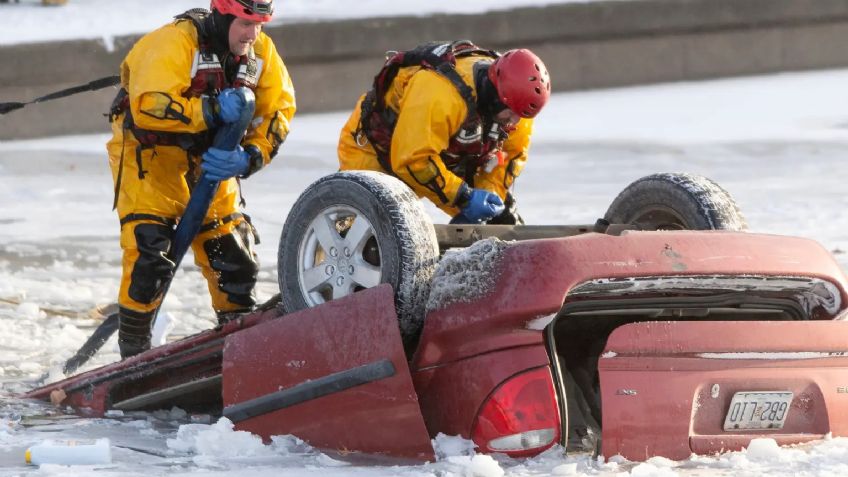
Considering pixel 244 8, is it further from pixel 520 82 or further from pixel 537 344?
pixel 537 344

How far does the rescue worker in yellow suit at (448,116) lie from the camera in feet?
19.0

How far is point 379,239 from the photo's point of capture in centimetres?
442

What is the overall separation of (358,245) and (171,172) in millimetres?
1736

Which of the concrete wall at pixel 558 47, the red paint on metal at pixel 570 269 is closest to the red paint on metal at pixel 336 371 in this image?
the red paint on metal at pixel 570 269

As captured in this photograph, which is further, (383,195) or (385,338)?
(383,195)

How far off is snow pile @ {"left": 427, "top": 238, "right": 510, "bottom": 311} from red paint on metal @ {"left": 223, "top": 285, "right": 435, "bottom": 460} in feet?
0.54

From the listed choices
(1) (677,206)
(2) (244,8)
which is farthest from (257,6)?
(1) (677,206)

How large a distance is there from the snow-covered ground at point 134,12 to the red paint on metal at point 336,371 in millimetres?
9448

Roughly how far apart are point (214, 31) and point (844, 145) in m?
8.26

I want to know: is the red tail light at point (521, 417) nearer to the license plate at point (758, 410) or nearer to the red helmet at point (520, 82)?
the license plate at point (758, 410)

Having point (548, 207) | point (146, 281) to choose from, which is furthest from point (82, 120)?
point (146, 281)

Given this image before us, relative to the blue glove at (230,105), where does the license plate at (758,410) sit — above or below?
below

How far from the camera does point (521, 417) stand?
405 cm

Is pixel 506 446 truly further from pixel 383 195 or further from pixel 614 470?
pixel 383 195
